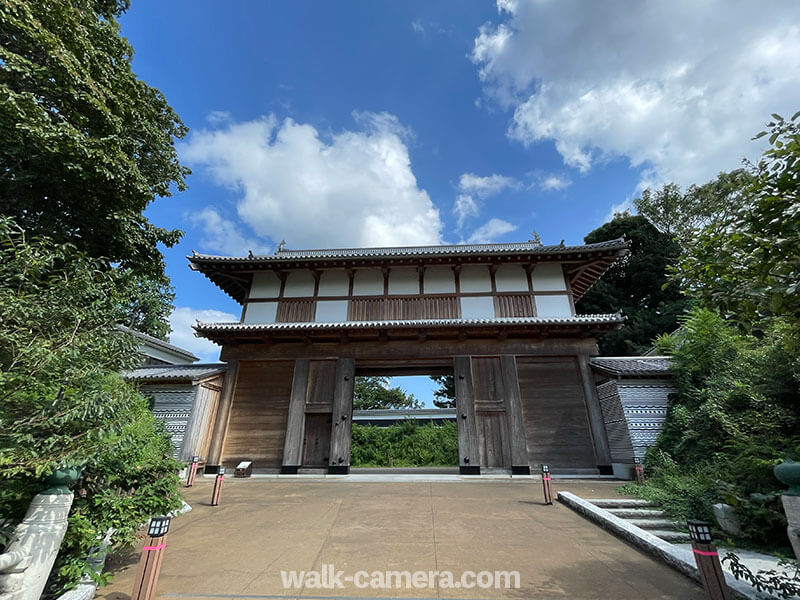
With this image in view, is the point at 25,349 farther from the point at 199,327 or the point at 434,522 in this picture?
the point at 199,327

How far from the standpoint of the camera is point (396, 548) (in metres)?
3.65

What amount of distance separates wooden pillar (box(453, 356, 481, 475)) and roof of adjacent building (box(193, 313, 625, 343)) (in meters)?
0.94

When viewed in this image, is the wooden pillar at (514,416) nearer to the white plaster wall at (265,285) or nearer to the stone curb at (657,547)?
the stone curb at (657,547)

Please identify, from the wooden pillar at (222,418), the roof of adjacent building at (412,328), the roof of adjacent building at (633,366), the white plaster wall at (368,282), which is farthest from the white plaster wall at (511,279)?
the wooden pillar at (222,418)

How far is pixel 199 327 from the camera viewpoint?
937 centimetres

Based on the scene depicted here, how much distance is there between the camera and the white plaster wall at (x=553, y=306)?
9.89m

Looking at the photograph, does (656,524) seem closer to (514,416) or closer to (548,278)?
(514,416)

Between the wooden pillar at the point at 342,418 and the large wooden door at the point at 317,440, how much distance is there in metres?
0.31

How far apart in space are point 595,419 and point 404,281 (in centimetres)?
634

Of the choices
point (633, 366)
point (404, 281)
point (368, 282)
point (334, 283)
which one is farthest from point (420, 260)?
point (633, 366)

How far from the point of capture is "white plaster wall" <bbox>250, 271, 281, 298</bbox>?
1080 cm

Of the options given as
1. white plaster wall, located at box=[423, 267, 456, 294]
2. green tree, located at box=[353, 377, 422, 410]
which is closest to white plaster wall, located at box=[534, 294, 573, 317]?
white plaster wall, located at box=[423, 267, 456, 294]

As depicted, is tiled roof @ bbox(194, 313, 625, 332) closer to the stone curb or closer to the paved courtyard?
the paved courtyard

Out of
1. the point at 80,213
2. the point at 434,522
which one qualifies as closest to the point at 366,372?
the point at 434,522
